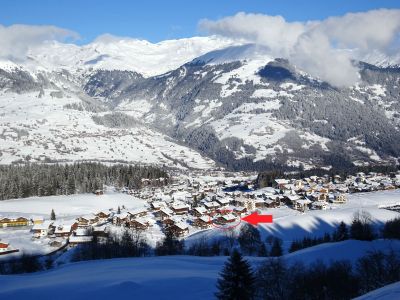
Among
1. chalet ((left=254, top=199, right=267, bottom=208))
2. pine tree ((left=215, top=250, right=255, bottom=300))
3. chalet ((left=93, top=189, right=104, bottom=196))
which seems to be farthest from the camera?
chalet ((left=93, top=189, right=104, bottom=196))

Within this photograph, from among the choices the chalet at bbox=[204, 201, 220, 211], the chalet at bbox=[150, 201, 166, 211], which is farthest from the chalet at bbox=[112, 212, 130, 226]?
the chalet at bbox=[204, 201, 220, 211]

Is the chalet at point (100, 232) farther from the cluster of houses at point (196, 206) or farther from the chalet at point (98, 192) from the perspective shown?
the chalet at point (98, 192)

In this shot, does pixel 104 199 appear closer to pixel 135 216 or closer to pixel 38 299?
pixel 135 216

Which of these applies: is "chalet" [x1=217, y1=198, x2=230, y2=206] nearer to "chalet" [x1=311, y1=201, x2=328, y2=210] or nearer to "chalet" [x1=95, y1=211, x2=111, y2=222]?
"chalet" [x1=311, y1=201, x2=328, y2=210]

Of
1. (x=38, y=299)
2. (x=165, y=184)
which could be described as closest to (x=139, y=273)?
(x=38, y=299)

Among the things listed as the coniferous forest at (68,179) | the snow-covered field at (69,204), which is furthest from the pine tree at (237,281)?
the coniferous forest at (68,179)

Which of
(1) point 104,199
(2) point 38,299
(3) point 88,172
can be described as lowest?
(2) point 38,299
